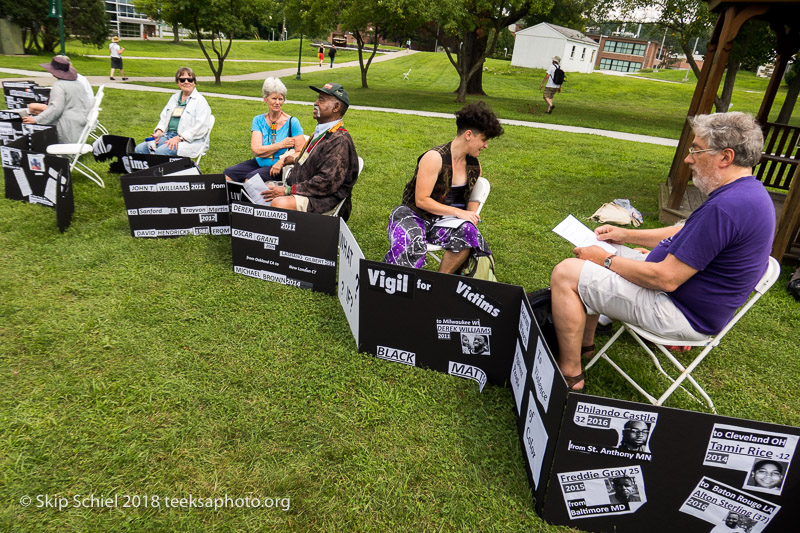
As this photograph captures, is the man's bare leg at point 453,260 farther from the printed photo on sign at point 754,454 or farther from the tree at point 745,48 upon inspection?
the tree at point 745,48

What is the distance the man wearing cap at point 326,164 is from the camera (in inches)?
169

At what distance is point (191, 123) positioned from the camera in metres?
6.00

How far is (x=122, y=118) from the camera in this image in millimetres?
10953

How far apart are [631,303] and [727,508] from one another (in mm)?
1083

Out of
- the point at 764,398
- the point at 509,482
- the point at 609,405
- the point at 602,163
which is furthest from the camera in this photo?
the point at 602,163

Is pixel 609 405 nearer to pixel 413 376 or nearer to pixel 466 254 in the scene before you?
pixel 413 376

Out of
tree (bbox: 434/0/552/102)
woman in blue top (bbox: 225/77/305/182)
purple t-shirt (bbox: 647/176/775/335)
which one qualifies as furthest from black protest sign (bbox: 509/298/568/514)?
tree (bbox: 434/0/552/102)

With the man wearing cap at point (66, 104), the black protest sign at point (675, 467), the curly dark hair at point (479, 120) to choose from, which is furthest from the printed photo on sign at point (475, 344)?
the man wearing cap at point (66, 104)

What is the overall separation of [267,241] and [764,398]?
154 inches

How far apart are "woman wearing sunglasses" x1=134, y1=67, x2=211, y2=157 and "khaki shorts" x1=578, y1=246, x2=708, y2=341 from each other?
5020 millimetres

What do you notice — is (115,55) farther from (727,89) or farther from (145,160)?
(727,89)

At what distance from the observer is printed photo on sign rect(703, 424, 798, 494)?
1.96 m

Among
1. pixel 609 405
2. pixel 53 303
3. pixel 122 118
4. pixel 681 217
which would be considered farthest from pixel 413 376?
pixel 122 118

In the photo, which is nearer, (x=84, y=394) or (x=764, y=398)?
(x=84, y=394)
